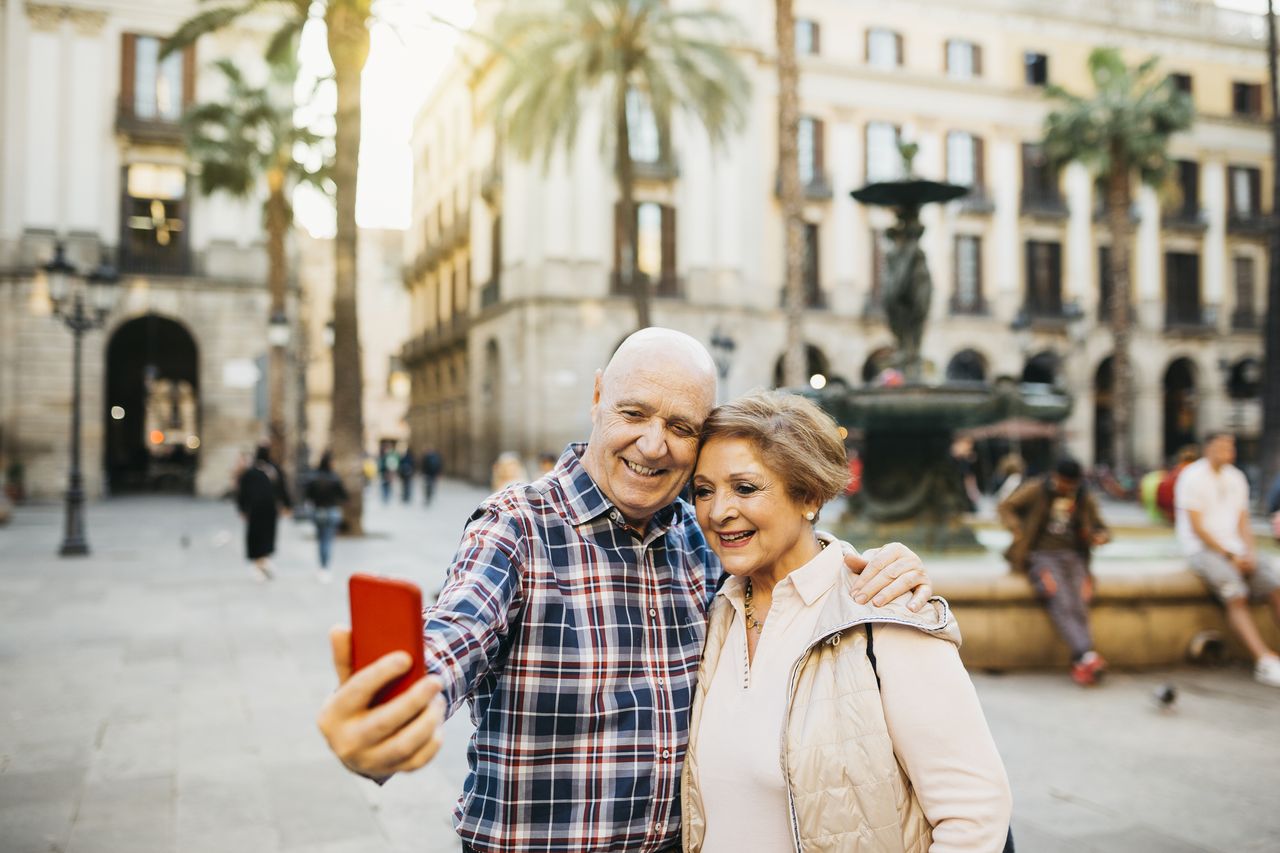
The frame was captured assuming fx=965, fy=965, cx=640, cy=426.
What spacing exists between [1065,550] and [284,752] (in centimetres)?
522

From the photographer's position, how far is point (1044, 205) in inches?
1501

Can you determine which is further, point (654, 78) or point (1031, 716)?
point (654, 78)

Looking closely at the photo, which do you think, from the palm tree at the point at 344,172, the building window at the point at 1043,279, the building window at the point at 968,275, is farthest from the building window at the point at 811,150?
the palm tree at the point at 344,172

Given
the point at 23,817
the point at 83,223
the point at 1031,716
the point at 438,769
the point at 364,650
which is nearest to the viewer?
the point at 364,650

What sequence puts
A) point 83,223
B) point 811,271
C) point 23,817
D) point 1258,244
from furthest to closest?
point 1258,244
point 811,271
point 83,223
point 23,817

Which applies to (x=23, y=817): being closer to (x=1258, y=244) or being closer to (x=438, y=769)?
(x=438, y=769)

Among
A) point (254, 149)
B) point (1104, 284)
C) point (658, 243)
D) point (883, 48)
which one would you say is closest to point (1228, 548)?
point (254, 149)

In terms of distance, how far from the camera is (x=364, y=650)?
4.41ft

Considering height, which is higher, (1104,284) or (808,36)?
(808,36)

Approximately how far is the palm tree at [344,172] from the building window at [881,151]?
23596 millimetres

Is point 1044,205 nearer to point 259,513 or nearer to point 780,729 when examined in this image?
point 259,513

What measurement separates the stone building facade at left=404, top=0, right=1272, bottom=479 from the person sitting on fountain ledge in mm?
20868

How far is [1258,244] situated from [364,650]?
49.3 metres

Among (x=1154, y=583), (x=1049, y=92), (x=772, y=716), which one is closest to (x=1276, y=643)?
(x=1154, y=583)
